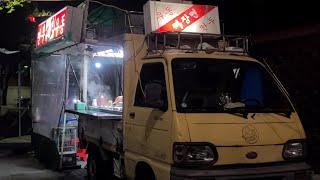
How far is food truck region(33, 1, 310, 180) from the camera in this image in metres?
4.91

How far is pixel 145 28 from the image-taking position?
6.61 meters

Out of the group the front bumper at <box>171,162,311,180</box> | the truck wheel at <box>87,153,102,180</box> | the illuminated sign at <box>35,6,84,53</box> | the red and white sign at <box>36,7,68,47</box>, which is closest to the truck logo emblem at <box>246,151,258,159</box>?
the front bumper at <box>171,162,311,180</box>

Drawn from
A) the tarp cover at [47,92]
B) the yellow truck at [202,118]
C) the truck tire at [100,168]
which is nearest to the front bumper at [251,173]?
the yellow truck at [202,118]

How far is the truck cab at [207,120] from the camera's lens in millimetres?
4875

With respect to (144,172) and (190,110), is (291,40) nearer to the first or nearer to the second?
(190,110)

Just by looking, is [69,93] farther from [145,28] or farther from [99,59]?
[145,28]

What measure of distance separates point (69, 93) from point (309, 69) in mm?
5306

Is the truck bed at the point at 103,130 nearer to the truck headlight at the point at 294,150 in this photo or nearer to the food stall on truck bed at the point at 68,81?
the food stall on truck bed at the point at 68,81

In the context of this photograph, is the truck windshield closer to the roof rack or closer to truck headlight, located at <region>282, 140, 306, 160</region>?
the roof rack

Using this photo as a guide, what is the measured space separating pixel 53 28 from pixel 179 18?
11.6 feet

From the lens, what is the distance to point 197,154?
4.86 metres

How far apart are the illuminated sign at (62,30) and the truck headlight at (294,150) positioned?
399 centimetres

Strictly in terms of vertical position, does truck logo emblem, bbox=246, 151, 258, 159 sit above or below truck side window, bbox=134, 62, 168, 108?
below

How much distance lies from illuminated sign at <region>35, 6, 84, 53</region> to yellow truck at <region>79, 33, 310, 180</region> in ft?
5.71
